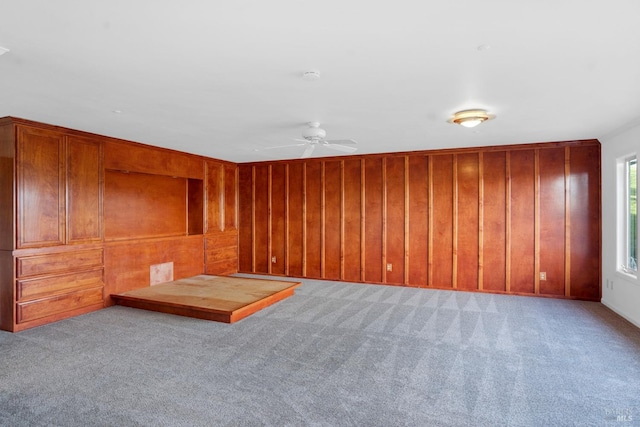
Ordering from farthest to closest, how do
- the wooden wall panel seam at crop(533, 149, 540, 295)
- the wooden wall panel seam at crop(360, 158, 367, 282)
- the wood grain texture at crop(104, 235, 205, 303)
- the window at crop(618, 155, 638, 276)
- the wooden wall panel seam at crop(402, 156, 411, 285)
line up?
the wooden wall panel seam at crop(360, 158, 367, 282) < the wooden wall panel seam at crop(402, 156, 411, 285) < the wooden wall panel seam at crop(533, 149, 540, 295) < the wood grain texture at crop(104, 235, 205, 303) < the window at crop(618, 155, 638, 276)

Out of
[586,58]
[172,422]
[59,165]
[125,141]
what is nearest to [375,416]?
[172,422]

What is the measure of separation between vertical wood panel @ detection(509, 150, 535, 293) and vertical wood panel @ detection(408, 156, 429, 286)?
1375mm

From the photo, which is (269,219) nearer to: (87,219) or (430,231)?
(430,231)

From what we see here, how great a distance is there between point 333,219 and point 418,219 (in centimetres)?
167

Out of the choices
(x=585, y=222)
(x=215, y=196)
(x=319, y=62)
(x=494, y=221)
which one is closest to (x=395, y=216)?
(x=494, y=221)

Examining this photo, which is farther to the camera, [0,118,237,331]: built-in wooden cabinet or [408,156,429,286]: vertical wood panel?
[408,156,429,286]: vertical wood panel

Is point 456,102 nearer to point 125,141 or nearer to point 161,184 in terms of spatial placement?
point 125,141

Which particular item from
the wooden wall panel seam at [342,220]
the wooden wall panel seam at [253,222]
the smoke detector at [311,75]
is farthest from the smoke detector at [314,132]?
the wooden wall panel seam at [253,222]

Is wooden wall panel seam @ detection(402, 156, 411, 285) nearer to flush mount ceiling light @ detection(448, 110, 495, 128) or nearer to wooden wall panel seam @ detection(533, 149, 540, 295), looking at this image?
wooden wall panel seam @ detection(533, 149, 540, 295)

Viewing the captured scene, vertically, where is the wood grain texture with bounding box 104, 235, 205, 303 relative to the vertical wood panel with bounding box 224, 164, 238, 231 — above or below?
below

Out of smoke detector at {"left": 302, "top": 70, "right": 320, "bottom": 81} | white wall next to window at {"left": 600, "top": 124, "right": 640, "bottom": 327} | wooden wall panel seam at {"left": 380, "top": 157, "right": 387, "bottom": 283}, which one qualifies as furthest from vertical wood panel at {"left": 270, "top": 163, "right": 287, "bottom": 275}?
white wall next to window at {"left": 600, "top": 124, "right": 640, "bottom": 327}

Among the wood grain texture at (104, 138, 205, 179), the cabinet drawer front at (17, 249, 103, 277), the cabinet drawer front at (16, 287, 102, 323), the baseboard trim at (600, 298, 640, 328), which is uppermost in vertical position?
the wood grain texture at (104, 138, 205, 179)

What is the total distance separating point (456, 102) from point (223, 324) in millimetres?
3608

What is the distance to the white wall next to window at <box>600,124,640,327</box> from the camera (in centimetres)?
444
